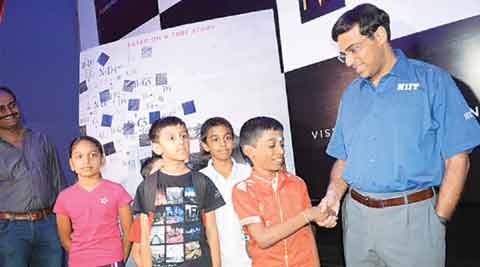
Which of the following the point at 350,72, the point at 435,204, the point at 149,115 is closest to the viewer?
the point at 435,204

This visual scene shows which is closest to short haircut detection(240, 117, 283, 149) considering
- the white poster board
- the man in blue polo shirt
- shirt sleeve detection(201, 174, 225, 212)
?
shirt sleeve detection(201, 174, 225, 212)

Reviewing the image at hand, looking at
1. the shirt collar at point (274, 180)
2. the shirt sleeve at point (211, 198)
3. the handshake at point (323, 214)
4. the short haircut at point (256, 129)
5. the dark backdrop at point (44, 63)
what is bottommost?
the handshake at point (323, 214)

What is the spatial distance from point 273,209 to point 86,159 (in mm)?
1066

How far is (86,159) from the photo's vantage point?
7.84 ft

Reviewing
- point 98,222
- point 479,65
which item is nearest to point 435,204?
point 479,65

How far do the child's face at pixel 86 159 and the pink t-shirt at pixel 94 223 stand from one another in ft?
0.27

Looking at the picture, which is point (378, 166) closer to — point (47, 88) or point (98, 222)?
point (98, 222)

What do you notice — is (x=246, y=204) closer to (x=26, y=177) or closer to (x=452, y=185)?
(x=452, y=185)

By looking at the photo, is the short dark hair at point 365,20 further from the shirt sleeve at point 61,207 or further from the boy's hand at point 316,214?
the shirt sleeve at point 61,207

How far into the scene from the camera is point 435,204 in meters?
1.67

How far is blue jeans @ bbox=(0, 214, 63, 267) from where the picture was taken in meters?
2.61

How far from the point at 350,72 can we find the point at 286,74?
0.52 meters

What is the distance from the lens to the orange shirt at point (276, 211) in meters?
1.84

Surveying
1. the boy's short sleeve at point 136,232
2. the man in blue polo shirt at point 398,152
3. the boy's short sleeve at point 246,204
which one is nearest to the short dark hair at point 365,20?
the man in blue polo shirt at point 398,152
